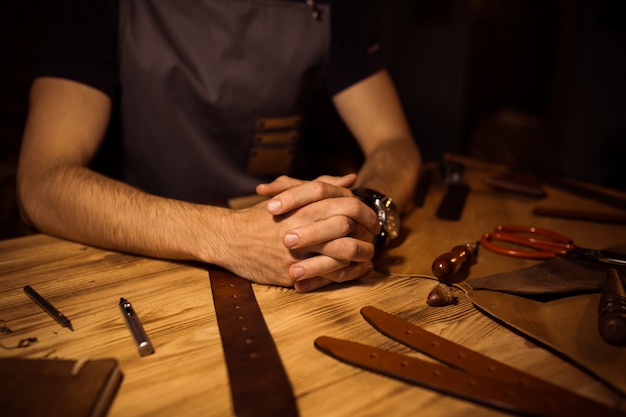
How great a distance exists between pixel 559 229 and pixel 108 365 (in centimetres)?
113

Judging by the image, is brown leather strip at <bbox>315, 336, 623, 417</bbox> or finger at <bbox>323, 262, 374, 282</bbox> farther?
finger at <bbox>323, 262, 374, 282</bbox>

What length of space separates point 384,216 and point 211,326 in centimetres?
48

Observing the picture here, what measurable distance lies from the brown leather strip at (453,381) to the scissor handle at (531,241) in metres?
0.52

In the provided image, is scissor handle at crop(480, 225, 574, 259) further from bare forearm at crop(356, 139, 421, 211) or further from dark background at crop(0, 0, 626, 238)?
dark background at crop(0, 0, 626, 238)

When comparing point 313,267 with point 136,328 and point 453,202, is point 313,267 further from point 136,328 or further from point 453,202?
point 453,202

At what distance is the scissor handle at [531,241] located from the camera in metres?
1.12

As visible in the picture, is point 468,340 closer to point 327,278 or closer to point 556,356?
point 556,356

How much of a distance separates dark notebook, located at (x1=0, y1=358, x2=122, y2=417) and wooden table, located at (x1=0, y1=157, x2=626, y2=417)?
3cm

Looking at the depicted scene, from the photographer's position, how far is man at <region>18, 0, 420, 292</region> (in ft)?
3.26

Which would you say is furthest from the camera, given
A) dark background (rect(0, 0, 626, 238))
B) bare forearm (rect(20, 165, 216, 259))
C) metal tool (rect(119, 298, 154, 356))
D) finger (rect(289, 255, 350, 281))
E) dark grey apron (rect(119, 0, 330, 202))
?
dark background (rect(0, 0, 626, 238))

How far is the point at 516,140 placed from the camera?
4.93 metres

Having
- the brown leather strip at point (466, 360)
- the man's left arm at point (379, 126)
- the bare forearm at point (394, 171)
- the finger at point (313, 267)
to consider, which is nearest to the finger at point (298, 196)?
the finger at point (313, 267)

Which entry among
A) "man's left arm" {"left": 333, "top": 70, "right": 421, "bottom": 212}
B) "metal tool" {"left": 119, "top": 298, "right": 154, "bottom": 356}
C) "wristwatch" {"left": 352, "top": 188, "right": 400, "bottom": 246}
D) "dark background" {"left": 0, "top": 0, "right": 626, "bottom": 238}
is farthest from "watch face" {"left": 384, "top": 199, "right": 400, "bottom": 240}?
"dark background" {"left": 0, "top": 0, "right": 626, "bottom": 238}

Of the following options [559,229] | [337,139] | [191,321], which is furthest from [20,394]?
[337,139]
